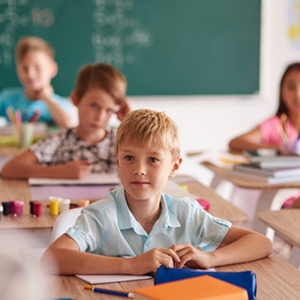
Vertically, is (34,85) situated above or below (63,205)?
above

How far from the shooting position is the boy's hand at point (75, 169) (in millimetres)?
2229

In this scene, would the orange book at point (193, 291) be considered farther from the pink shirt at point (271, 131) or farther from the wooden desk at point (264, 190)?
the pink shirt at point (271, 131)

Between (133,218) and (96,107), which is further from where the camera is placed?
(96,107)

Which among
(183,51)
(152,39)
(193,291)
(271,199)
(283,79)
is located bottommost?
(271,199)

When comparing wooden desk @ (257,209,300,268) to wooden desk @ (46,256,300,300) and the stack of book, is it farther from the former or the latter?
the stack of book

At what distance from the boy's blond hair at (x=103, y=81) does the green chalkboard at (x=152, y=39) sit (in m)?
2.11

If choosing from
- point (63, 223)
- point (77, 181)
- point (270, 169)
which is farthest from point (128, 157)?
point (270, 169)

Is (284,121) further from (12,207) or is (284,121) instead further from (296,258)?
(12,207)

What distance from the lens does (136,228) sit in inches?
50.8

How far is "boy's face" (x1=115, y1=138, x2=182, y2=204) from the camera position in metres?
1.24

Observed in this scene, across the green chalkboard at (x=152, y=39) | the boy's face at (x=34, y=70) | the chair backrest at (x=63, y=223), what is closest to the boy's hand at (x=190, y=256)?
the chair backrest at (x=63, y=223)

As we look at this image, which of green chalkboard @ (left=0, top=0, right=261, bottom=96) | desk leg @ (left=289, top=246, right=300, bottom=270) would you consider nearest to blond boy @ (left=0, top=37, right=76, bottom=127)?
green chalkboard @ (left=0, top=0, right=261, bottom=96)

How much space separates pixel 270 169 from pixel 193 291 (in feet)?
→ 5.60

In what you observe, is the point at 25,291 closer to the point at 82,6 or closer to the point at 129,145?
the point at 129,145
